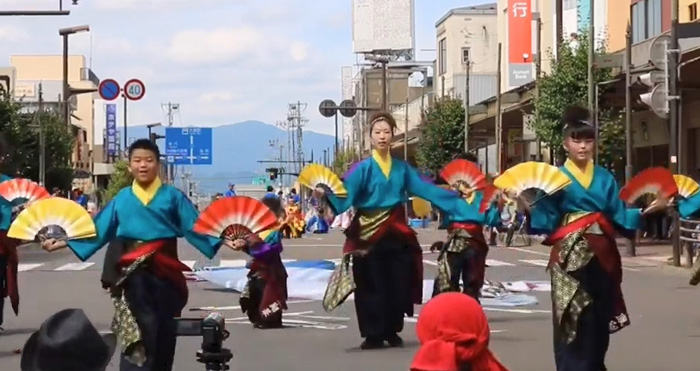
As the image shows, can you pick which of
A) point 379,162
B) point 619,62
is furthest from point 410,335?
point 619,62

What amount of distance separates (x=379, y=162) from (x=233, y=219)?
2.75m

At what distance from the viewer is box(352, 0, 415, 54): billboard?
90.1 m

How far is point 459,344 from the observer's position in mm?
4445

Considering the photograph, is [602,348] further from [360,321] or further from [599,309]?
[360,321]

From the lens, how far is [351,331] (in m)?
13.7

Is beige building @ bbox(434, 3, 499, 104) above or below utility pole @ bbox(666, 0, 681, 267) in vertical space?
above

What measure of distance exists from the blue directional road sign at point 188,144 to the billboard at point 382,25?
31641 mm

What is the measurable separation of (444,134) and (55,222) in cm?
4608

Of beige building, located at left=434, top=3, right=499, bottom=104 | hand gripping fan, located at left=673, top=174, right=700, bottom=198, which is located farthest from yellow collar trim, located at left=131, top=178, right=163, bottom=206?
beige building, located at left=434, top=3, right=499, bottom=104

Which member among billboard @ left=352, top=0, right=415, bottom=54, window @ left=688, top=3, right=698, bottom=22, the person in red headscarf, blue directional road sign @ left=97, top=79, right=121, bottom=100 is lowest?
the person in red headscarf

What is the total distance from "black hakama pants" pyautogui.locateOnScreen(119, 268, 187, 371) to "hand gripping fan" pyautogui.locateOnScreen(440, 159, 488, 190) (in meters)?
4.92

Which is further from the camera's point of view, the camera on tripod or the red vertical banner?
the red vertical banner

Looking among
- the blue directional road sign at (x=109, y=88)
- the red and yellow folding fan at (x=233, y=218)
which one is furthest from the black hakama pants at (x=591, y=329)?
the blue directional road sign at (x=109, y=88)

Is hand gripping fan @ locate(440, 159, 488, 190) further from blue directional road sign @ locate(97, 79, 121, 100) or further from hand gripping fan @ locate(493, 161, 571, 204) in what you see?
blue directional road sign @ locate(97, 79, 121, 100)
